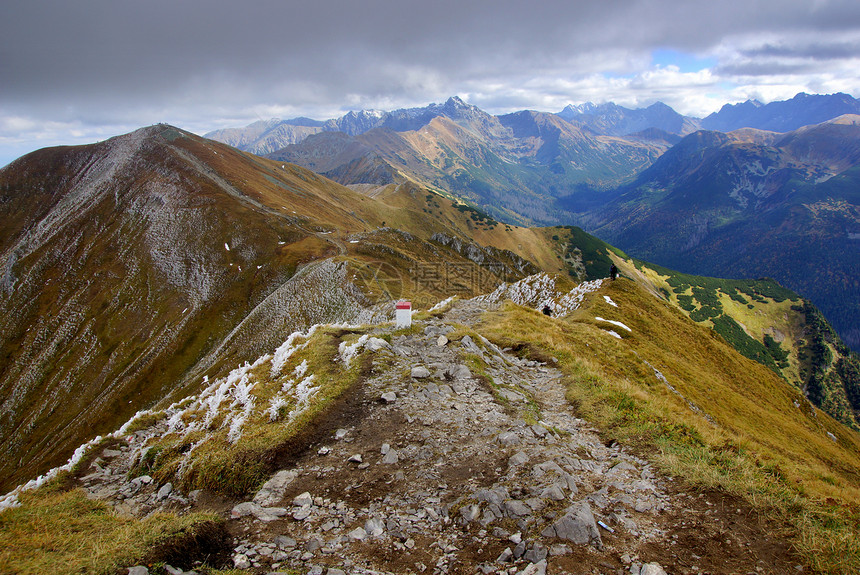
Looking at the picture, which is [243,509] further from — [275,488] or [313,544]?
[313,544]

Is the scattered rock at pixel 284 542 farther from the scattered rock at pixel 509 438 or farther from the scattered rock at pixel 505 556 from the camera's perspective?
the scattered rock at pixel 509 438

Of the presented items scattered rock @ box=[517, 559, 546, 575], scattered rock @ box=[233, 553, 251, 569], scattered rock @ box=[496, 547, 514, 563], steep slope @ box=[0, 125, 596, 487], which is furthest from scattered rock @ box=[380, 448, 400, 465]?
steep slope @ box=[0, 125, 596, 487]

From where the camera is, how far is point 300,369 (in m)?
Answer: 19.4

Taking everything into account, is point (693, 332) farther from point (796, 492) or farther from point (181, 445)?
point (181, 445)

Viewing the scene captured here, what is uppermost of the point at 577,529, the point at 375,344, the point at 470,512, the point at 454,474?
the point at 375,344

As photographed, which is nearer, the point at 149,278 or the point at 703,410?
the point at 703,410

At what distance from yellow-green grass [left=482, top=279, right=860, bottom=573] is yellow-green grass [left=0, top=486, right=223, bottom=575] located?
13218 mm

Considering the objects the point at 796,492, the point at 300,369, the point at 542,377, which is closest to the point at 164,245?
the point at 300,369

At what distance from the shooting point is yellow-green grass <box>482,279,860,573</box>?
892 cm

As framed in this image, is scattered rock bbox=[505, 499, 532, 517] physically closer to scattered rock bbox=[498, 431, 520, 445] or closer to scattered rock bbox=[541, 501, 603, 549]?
scattered rock bbox=[541, 501, 603, 549]

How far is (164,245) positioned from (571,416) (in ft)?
444

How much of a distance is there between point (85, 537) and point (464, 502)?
29.6ft

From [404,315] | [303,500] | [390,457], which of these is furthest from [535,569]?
[404,315]

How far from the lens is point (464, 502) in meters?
9.81
